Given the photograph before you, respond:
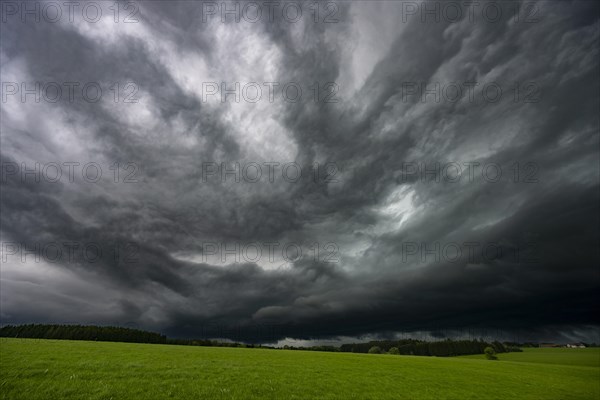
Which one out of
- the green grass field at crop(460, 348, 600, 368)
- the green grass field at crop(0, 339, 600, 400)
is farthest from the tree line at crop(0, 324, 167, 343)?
the green grass field at crop(460, 348, 600, 368)

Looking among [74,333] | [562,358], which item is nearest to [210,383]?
[74,333]

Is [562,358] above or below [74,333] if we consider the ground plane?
below

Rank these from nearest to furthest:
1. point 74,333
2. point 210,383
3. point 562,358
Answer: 1. point 210,383
2. point 74,333
3. point 562,358

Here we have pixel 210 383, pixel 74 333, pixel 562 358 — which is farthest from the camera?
pixel 562 358

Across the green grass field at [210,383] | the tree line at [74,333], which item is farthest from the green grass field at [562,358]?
the tree line at [74,333]

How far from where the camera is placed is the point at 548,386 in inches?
2021

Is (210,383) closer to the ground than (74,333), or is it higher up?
closer to the ground

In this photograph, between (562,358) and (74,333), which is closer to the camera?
(74,333)

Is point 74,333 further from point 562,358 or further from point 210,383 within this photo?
point 562,358

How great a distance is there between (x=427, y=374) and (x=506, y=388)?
34.8 feet

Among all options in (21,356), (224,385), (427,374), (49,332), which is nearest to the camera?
(224,385)

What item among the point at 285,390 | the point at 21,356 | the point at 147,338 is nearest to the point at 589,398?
the point at 285,390

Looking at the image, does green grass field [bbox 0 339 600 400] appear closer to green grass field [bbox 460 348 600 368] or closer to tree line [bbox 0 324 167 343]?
green grass field [bbox 460 348 600 368]

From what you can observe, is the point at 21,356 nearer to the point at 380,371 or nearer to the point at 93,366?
the point at 93,366
